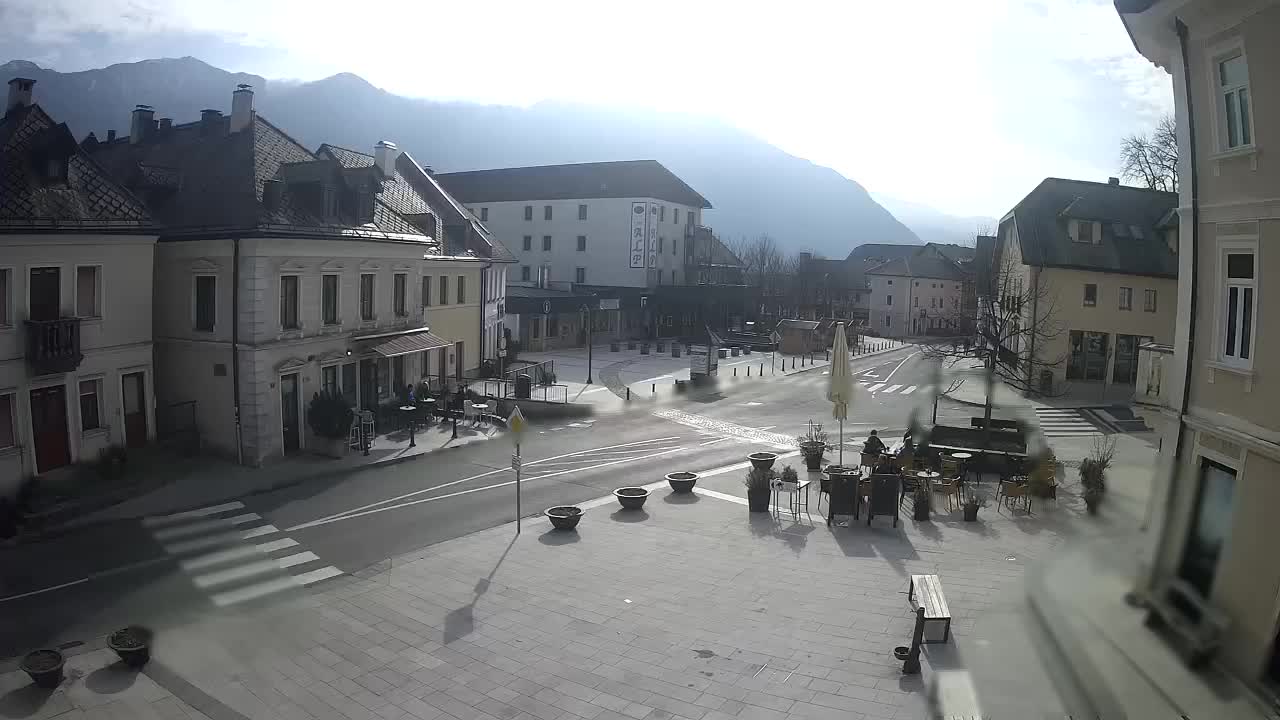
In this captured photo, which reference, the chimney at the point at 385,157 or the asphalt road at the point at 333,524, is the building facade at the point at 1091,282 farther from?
Answer: the chimney at the point at 385,157

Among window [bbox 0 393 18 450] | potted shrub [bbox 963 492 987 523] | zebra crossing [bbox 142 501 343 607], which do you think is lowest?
zebra crossing [bbox 142 501 343 607]

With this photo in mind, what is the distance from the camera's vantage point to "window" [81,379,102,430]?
20.5 meters

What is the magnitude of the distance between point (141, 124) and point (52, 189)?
460 inches

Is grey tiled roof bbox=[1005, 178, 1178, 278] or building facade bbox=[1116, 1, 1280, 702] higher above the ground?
grey tiled roof bbox=[1005, 178, 1178, 278]

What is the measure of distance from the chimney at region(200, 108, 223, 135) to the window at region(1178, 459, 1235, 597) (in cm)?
2973

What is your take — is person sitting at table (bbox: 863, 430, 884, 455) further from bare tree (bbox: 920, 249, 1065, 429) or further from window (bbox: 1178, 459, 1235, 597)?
window (bbox: 1178, 459, 1235, 597)

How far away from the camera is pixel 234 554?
51.1ft

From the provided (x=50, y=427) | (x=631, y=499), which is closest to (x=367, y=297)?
(x=50, y=427)

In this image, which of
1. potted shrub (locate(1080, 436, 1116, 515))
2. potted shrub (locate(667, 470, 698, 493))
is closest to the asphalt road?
potted shrub (locate(667, 470, 698, 493))

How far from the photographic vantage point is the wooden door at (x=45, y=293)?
62.1 ft

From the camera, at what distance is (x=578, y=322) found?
58188 mm

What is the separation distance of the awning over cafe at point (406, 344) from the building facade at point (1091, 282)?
84.0 feet

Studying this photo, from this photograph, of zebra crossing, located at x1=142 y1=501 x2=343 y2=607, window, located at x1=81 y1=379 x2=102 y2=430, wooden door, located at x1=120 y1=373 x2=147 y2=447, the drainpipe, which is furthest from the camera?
the drainpipe

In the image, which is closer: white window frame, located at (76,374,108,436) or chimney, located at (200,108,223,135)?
white window frame, located at (76,374,108,436)
